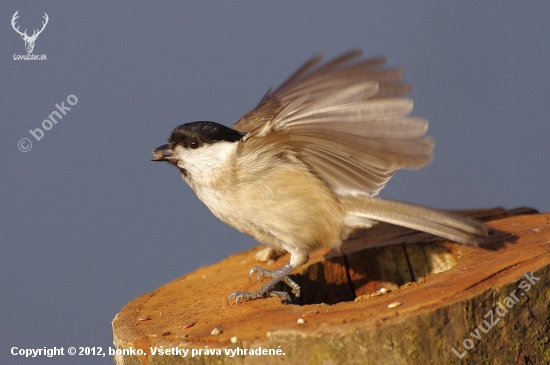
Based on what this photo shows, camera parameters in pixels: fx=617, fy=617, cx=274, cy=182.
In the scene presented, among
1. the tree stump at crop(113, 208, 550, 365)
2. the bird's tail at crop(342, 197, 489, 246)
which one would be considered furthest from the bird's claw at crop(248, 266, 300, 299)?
the bird's tail at crop(342, 197, 489, 246)

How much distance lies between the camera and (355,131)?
1839 millimetres

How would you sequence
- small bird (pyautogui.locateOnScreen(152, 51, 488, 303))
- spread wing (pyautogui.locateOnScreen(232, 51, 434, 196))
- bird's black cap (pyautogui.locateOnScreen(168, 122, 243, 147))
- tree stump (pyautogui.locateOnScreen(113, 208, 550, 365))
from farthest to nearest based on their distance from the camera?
bird's black cap (pyautogui.locateOnScreen(168, 122, 243, 147)) → small bird (pyautogui.locateOnScreen(152, 51, 488, 303)) → spread wing (pyautogui.locateOnScreen(232, 51, 434, 196)) → tree stump (pyautogui.locateOnScreen(113, 208, 550, 365))

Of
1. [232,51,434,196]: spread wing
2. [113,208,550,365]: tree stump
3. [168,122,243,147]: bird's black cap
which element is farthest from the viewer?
[168,122,243,147]: bird's black cap

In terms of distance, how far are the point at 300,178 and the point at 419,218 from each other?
1.37 ft

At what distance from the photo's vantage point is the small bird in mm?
1943

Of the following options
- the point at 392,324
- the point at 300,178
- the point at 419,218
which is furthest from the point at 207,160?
the point at 392,324

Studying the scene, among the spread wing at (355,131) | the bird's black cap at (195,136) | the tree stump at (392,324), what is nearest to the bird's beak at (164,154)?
the bird's black cap at (195,136)

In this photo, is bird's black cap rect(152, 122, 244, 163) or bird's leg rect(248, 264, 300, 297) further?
bird's leg rect(248, 264, 300, 297)

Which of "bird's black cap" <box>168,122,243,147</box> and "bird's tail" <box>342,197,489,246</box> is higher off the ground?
"bird's black cap" <box>168,122,243,147</box>

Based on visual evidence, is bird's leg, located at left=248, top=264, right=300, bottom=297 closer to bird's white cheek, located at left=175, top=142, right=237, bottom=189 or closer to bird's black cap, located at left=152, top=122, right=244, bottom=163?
bird's white cheek, located at left=175, top=142, right=237, bottom=189

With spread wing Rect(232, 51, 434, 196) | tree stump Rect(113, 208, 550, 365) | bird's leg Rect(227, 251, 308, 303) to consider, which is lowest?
tree stump Rect(113, 208, 550, 365)

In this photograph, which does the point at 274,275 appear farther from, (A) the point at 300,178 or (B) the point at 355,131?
(B) the point at 355,131

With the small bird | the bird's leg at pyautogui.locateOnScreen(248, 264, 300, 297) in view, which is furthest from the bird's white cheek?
the bird's leg at pyautogui.locateOnScreen(248, 264, 300, 297)

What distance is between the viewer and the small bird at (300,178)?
6.38 ft
